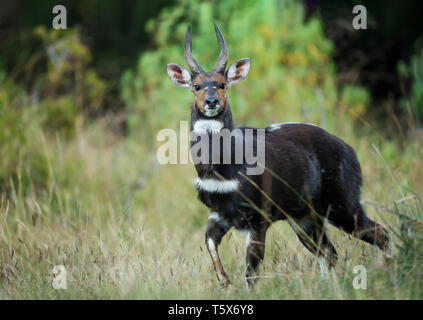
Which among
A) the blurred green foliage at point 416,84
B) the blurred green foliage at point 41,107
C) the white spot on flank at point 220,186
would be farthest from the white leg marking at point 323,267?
the blurred green foliage at point 416,84

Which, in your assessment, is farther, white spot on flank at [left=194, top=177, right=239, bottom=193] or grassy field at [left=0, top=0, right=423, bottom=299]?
white spot on flank at [left=194, top=177, right=239, bottom=193]

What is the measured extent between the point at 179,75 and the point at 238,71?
0.52 meters

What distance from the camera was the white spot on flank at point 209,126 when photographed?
479 centimetres

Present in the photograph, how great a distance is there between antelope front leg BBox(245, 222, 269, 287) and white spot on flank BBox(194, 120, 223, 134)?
84 cm

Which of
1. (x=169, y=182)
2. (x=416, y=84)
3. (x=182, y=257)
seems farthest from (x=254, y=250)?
(x=416, y=84)

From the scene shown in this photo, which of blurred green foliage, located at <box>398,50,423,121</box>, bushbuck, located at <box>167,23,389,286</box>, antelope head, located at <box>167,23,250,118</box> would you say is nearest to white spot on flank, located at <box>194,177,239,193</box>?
bushbuck, located at <box>167,23,389,286</box>

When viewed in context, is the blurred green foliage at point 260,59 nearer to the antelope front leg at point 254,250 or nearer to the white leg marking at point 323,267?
the white leg marking at point 323,267

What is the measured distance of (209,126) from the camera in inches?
188

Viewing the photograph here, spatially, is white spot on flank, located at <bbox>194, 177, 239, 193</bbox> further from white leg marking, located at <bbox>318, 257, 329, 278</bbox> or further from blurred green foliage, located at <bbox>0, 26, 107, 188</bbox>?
blurred green foliage, located at <bbox>0, 26, 107, 188</bbox>

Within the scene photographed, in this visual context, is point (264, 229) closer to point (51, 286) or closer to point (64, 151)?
point (51, 286)

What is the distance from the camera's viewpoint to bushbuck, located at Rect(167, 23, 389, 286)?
4715 mm

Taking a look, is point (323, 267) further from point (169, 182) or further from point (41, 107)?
point (41, 107)
